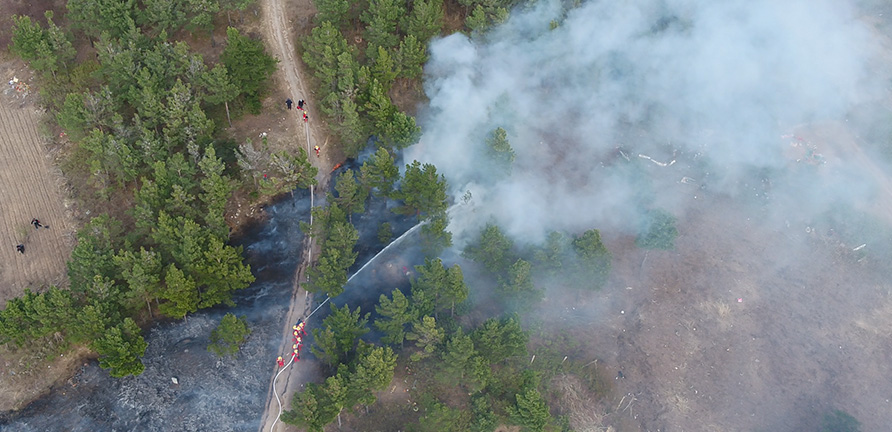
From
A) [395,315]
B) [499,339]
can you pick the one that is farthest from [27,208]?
[499,339]

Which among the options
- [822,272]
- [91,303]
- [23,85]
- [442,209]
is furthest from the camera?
[23,85]

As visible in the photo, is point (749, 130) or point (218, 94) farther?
point (749, 130)

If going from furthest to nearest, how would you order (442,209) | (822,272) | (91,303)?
(822,272) < (442,209) < (91,303)

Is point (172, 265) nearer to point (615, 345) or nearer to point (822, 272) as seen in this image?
point (615, 345)

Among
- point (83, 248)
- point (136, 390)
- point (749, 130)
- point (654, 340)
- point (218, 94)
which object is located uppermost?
point (218, 94)

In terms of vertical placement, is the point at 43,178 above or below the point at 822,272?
above

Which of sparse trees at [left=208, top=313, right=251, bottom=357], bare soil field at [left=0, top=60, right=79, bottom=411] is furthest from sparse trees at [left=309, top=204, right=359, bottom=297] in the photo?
bare soil field at [left=0, top=60, right=79, bottom=411]

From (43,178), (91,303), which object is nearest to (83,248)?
(91,303)

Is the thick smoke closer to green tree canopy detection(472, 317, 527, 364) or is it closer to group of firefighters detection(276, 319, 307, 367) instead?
green tree canopy detection(472, 317, 527, 364)
